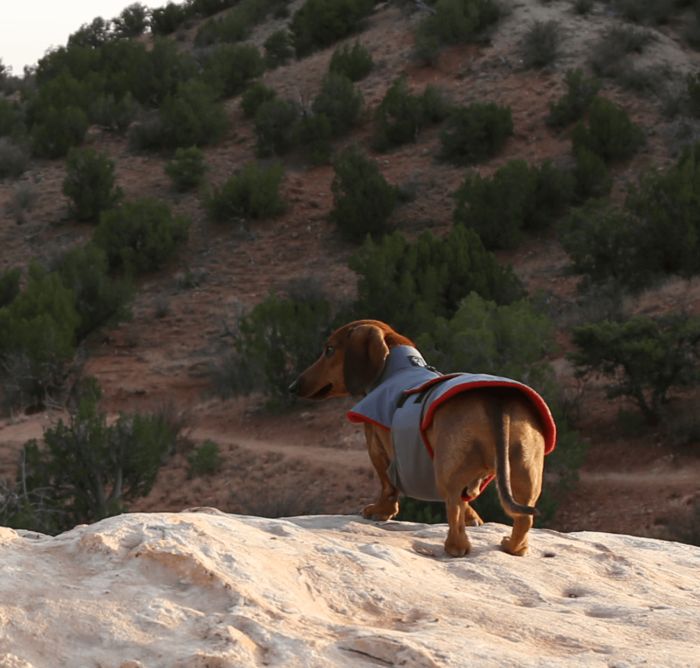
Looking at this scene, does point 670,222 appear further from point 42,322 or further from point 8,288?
point 8,288

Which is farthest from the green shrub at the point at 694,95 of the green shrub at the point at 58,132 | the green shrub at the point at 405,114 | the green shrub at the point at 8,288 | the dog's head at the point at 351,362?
the dog's head at the point at 351,362

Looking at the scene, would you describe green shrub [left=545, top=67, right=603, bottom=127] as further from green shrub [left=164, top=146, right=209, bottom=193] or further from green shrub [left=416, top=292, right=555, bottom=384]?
green shrub [left=416, top=292, right=555, bottom=384]

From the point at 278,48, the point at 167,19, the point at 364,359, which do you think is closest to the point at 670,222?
the point at 364,359

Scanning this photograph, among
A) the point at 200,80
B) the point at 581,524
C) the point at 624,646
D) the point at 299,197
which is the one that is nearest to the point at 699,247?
the point at 581,524

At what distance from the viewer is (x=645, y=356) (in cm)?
1101

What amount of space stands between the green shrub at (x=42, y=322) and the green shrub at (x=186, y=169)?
304 inches

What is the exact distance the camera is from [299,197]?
24297mm

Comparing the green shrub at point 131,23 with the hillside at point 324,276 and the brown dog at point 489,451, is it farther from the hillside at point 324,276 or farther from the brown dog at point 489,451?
the brown dog at point 489,451

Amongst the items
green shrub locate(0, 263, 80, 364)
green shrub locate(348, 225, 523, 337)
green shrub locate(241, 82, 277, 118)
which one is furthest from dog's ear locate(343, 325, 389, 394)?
green shrub locate(241, 82, 277, 118)

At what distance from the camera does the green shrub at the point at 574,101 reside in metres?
24.1

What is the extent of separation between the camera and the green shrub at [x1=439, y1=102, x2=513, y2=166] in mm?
23906

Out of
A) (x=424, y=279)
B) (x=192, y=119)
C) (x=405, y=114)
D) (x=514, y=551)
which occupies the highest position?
(x=192, y=119)

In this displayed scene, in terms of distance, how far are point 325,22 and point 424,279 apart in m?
20.4

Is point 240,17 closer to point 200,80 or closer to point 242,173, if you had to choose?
point 200,80
